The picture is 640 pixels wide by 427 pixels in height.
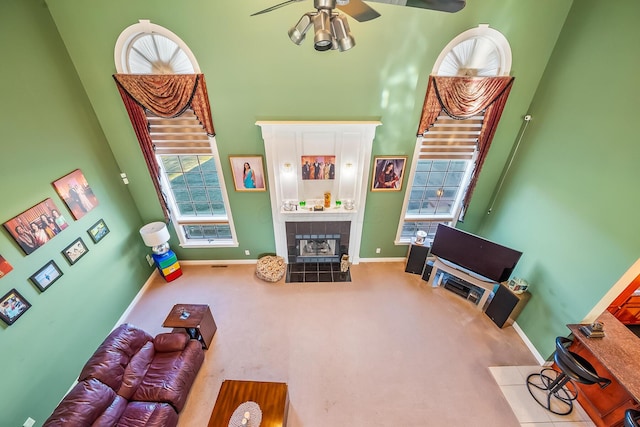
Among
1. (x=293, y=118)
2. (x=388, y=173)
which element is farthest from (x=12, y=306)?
(x=388, y=173)

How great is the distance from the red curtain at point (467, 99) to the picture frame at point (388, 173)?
559 mm

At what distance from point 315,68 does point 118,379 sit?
4.33 meters

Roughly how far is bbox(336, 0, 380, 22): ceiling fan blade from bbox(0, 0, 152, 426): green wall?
3478 mm

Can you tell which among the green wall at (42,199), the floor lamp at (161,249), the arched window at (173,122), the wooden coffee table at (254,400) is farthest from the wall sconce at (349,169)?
the green wall at (42,199)

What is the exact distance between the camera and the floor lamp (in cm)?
420

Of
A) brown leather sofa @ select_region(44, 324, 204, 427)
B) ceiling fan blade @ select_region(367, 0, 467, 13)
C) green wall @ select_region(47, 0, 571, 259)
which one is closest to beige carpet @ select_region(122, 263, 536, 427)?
brown leather sofa @ select_region(44, 324, 204, 427)

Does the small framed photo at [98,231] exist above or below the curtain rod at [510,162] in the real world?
below

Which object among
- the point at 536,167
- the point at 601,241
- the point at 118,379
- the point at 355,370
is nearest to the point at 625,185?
the point at 601,241

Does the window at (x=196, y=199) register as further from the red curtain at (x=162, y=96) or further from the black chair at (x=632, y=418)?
the black chair at (x=632, y=418)

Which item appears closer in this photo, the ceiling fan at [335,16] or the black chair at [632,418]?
the ceiling fan at [335,16]

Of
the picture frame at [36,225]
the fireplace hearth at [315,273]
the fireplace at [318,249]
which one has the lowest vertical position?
the fireplace hearth at [315,273]

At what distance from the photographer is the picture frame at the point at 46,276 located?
9.25ft

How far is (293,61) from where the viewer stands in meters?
3.37

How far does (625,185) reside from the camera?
2.59m
